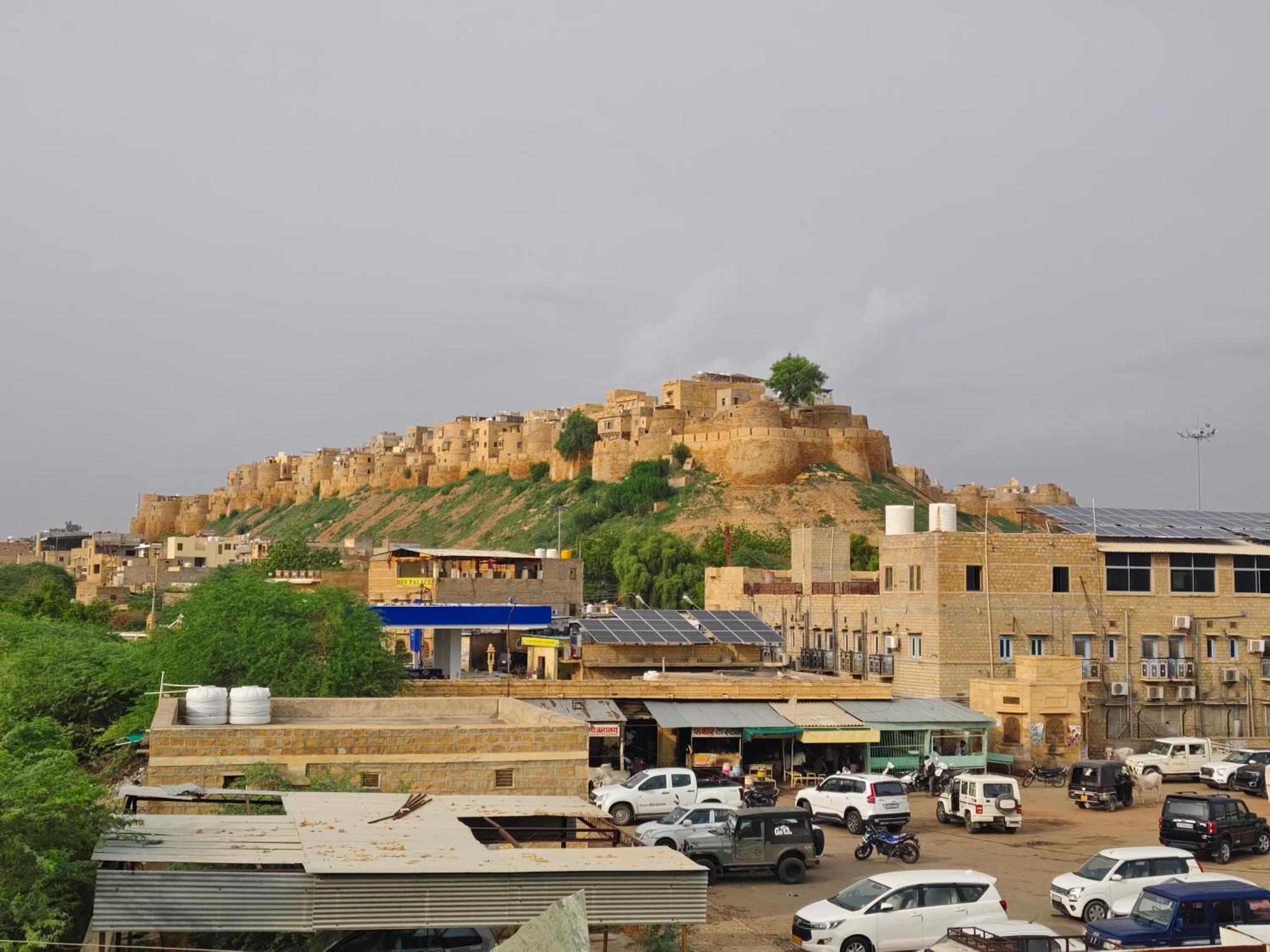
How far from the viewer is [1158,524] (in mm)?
37906

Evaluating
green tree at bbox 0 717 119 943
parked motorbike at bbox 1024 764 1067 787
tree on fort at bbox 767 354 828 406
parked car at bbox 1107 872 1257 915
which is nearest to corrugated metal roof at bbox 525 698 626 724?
parked motorbike at bbox 1024 764 1067 787

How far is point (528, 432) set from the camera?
12038cm

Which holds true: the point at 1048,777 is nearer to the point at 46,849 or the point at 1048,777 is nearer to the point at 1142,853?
the point at 1142,853

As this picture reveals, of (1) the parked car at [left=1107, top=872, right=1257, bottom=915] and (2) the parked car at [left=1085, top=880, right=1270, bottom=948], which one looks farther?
(1) the parked car at [left=1107, top=872, right=1257, bottom=915]

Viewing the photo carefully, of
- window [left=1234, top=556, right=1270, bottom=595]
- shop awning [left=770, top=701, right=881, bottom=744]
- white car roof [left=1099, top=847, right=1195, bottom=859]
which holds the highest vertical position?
window [left=1234, top=556, right=1270, bottom=595]

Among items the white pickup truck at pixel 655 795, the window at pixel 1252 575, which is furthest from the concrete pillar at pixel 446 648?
the window at pixel 1252 575

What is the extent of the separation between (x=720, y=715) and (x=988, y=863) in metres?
9.06

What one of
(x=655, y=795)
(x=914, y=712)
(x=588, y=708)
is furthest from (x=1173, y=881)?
(x=914, y=712)

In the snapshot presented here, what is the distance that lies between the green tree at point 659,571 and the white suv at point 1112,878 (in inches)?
1853

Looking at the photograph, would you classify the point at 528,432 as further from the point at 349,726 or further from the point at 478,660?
the point at 349,726

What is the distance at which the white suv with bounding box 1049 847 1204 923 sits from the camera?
1703cm

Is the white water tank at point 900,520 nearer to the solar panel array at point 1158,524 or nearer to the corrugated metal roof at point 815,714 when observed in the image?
the solar panel array at point 1158,524

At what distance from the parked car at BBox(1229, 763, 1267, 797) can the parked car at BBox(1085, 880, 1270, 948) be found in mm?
14747

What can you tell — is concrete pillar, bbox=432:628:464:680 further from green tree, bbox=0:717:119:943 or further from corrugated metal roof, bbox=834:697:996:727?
green tree, bbox=0:717:119:943
